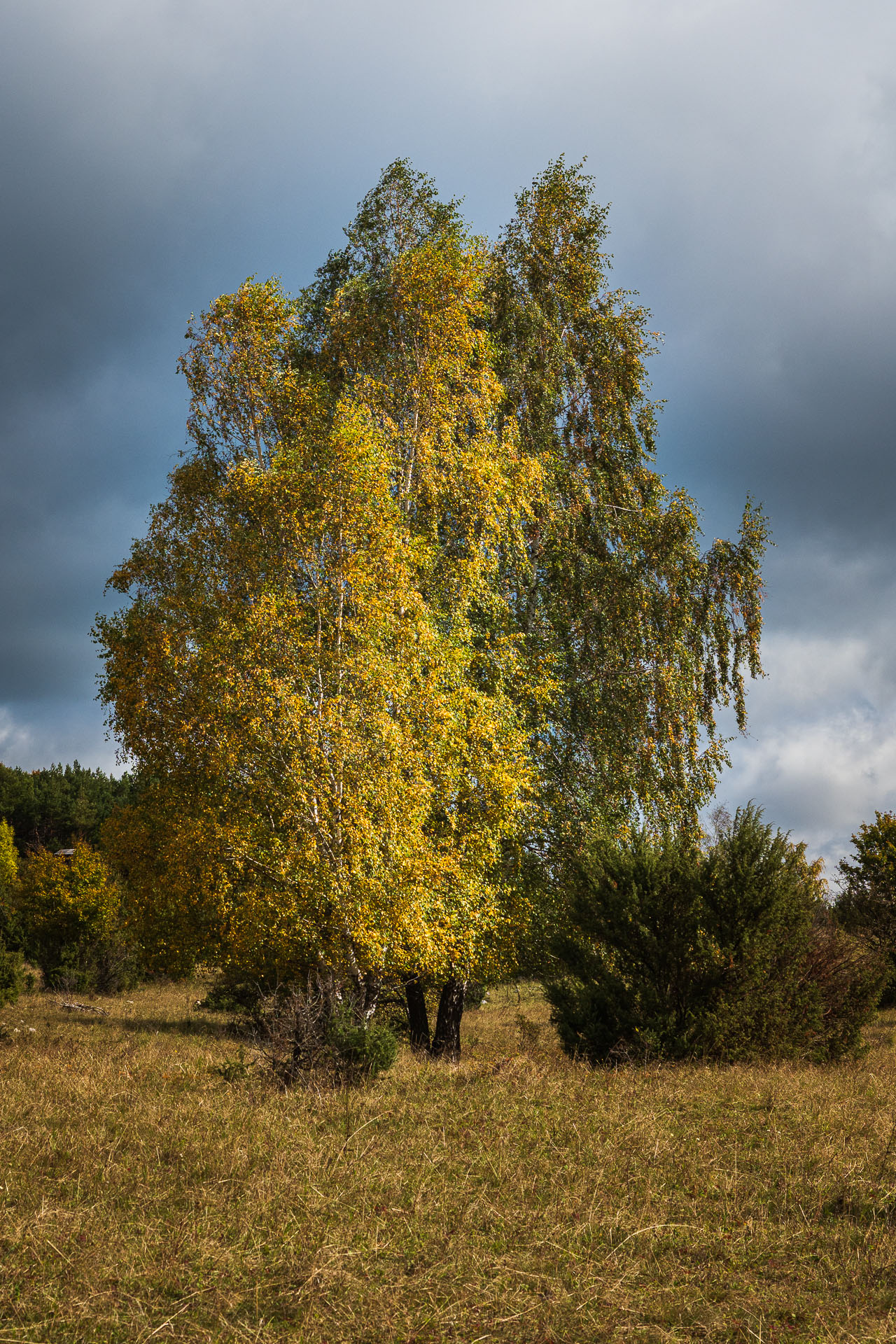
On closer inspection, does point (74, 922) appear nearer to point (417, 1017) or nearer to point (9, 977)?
point (9, 977)

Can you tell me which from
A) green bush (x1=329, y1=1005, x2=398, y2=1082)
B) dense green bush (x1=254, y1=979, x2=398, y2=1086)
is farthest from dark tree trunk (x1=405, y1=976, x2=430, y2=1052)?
green bush (x1=329, y1=1005, x2=398, y2=1082)

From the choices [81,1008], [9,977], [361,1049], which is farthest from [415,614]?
[81,1008]

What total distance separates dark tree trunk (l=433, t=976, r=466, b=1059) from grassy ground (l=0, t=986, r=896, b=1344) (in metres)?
6.22

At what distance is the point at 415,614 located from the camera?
43.5 feet

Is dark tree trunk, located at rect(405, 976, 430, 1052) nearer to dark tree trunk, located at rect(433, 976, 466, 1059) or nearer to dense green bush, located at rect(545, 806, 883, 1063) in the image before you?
dark tree trunk, located at rect(433, 976, 466, 1059)

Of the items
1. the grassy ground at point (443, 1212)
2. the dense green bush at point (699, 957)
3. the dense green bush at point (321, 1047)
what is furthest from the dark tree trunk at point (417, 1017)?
the grassy ground at point (443, 1212)

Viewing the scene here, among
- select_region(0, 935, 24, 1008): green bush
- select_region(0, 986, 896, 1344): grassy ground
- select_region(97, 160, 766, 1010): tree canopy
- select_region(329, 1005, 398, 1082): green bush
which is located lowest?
select_region(0, 935, 24, 1008): green bush

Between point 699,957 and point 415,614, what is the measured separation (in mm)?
6166

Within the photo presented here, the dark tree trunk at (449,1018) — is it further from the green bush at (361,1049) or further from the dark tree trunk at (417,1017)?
the green bush at (361,1049)

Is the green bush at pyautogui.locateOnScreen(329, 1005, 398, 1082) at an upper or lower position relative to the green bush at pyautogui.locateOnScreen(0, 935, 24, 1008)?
upper

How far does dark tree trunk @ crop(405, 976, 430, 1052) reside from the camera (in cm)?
1638

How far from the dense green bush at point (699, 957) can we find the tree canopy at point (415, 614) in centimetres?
168

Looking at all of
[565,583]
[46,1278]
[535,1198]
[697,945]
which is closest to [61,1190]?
[46,1278]

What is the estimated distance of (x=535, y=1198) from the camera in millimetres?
5996
